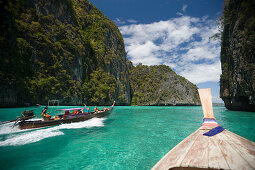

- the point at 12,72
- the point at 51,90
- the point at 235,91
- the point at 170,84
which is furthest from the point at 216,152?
the point at 170,84

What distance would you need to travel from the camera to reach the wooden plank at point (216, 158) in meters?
2.14

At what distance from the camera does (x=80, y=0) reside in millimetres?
58875

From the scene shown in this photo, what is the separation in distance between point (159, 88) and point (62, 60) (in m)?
55.8

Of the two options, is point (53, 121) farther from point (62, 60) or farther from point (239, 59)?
point (62, 60)

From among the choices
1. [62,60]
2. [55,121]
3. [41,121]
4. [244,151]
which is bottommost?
[55,121]

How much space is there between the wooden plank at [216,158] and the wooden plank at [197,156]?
0.08 meters

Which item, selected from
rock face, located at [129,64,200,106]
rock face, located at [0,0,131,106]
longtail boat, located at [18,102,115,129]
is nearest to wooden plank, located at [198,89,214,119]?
longtail boat, located at [18,102,115,129]

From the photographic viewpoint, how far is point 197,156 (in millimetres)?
2588

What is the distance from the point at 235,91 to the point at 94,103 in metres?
39.9

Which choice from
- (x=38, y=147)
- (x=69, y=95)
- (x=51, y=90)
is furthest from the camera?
(x=69, y=95)

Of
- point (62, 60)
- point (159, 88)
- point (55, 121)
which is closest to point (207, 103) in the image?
point (55, 121)

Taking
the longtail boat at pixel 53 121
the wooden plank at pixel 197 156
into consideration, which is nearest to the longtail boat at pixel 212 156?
the wooden plank at pixel 197 156

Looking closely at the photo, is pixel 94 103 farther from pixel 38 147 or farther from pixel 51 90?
pixel 38 147

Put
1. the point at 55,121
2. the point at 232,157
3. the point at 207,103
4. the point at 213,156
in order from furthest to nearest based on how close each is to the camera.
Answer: the point at 55,121 < the point at 207,103 < the point at 213,156 < the point at 232,157
